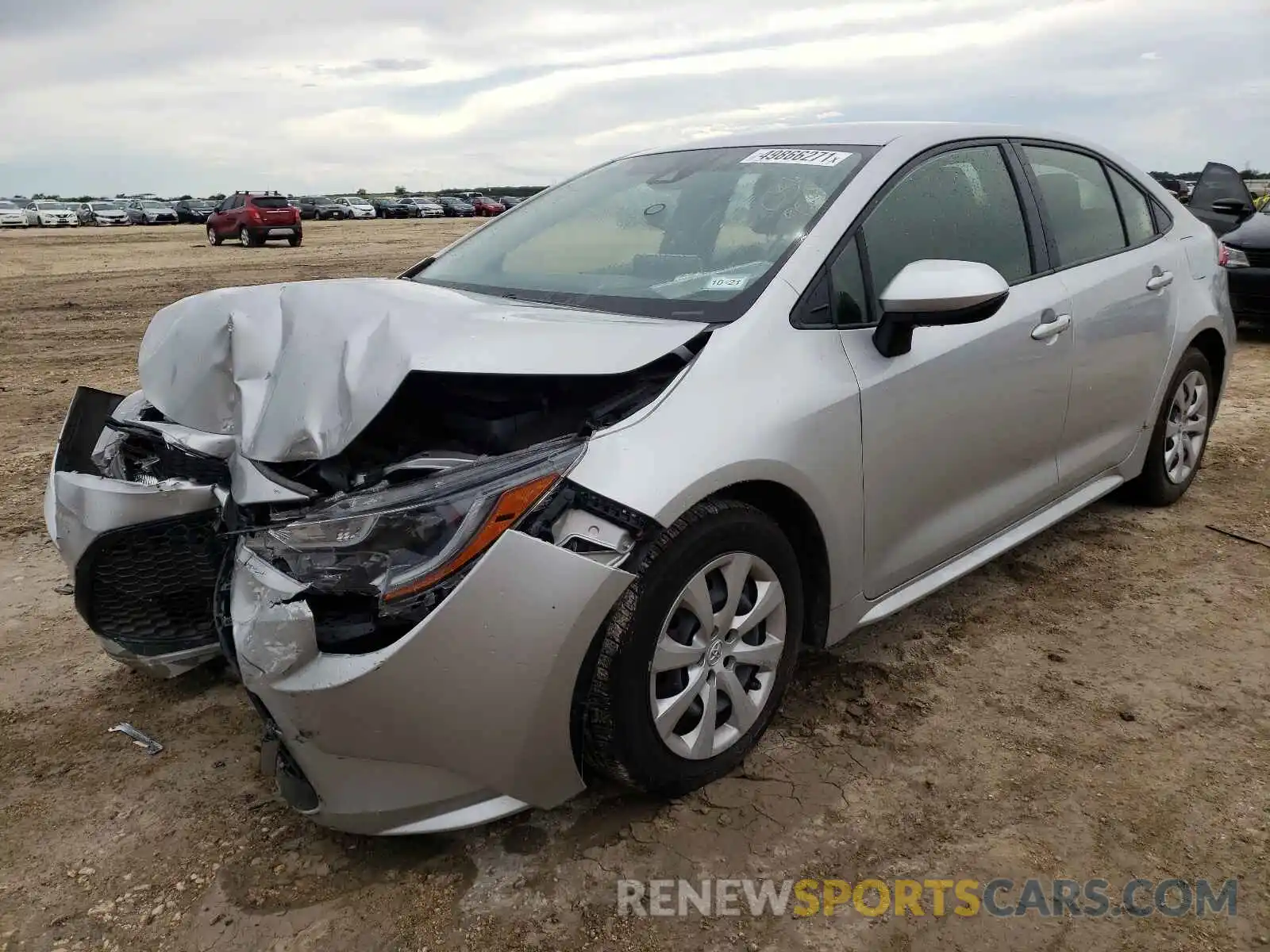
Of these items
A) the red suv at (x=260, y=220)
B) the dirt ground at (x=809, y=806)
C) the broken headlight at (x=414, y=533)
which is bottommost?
the dirt ground at (x=809, y=806)

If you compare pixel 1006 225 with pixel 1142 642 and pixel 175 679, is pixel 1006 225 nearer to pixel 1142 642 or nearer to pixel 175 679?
pixel 1142 642

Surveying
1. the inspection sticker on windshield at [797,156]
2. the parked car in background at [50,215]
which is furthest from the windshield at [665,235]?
the parked car in background at [50,215]

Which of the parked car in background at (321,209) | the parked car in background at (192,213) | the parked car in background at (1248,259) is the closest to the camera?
the parked car in background at (1248,259)

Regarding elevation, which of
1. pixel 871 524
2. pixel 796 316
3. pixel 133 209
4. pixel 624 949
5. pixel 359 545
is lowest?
pixel 624 949

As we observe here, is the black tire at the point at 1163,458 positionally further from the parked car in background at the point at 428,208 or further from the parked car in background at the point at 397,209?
the parked car in background at the point at 397,209

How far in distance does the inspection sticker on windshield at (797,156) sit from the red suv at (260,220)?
→ 2389 cm

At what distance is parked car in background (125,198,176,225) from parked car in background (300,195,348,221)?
6.49m

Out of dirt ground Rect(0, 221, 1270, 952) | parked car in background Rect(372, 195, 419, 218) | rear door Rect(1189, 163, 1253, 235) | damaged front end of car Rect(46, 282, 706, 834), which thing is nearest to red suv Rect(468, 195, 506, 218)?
parked car in background Rect(372, 195, 419, 218)

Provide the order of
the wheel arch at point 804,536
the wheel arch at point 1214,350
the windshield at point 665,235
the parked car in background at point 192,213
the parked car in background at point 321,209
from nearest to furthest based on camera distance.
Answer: the wheel arch at point 804,536 < the windshield at point 665,235 < the wheel arch at point 1214,350 < the parked car in background at point 192,213 < the parked car in background at point 321,209

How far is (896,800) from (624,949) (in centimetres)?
81

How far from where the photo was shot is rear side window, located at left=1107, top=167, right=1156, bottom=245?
378 cm

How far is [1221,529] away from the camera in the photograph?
4082 millimetres

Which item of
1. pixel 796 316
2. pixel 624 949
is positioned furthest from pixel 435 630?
pixel 796 316

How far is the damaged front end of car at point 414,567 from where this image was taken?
1.87m
